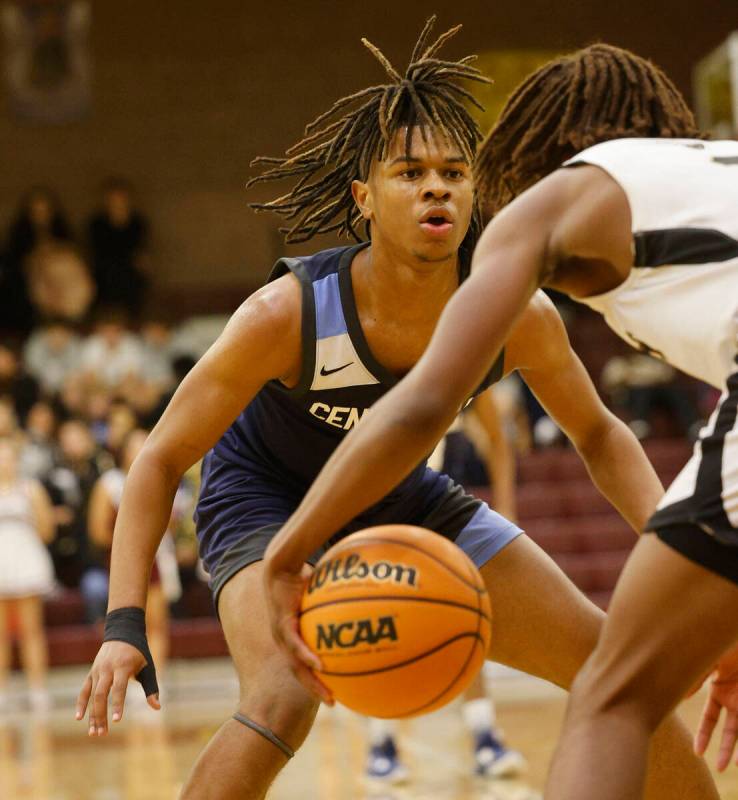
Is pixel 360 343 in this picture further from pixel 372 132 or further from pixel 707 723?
pixel 707 723

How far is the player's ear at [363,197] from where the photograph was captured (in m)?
3.34

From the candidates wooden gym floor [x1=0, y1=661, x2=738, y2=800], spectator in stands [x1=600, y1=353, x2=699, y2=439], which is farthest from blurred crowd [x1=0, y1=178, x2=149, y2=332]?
wooden gym floor [x1=0, y1=661, x2=738, y2=800]

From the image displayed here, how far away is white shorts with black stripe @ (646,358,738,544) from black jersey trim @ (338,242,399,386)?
1.16m

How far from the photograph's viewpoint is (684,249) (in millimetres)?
2143

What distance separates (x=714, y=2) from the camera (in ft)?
52.2

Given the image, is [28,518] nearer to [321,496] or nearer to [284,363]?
[284,363]

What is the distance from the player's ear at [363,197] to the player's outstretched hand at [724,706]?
1.43m

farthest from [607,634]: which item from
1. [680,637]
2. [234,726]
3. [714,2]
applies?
[714,2]

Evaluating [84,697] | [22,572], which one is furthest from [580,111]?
[22,572]

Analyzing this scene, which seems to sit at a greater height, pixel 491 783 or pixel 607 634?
pixel 607 634

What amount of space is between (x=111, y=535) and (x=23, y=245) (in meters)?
5.10

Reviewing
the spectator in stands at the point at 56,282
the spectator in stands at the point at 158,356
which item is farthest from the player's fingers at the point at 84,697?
the spectator in stands at the point at 56,282

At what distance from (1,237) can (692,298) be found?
14126 mm

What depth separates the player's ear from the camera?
3342mm
